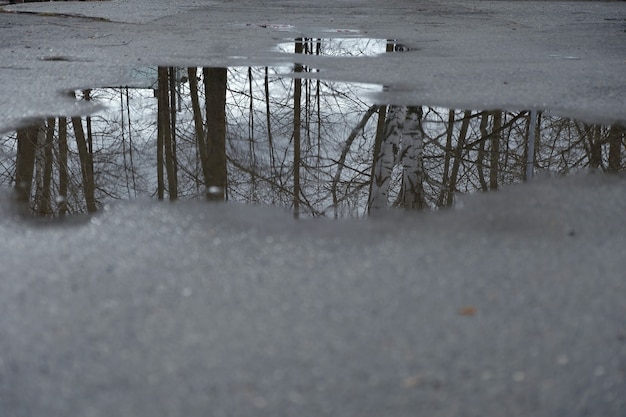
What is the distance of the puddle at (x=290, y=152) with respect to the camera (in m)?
3.12

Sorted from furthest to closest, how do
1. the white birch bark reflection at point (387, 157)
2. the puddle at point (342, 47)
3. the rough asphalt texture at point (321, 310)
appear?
1. the puddle at point (342, 47)
2. the white birch bark reflection at point (387, 157)
3. the rough asphalt texture at point (321, 310)

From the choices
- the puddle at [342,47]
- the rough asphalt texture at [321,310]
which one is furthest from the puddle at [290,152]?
the puddle at [342,47]

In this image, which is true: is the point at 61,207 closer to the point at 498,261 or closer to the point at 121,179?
the point at 121,179

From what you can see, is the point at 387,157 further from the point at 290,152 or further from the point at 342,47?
the point at 342,47

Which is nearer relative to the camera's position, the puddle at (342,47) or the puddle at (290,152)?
the puddle at (290,152)

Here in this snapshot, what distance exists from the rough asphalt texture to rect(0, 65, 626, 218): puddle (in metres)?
0.23

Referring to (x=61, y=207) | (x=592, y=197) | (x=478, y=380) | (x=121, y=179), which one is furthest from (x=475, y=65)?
(x=478, y=380)

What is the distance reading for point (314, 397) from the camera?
1.62 metres

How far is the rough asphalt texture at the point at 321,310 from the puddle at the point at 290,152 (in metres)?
0.23

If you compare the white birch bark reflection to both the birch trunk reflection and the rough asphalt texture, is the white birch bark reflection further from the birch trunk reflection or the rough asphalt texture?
the birch trunk reflection

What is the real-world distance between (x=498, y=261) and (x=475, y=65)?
13.7ft

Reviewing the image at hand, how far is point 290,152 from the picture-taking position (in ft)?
12.9

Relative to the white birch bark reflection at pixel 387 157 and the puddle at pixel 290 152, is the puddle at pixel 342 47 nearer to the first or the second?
the puddle at pixel 290 152

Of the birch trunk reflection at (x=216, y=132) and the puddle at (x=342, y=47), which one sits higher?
the puddle at (x=342, y=47)
